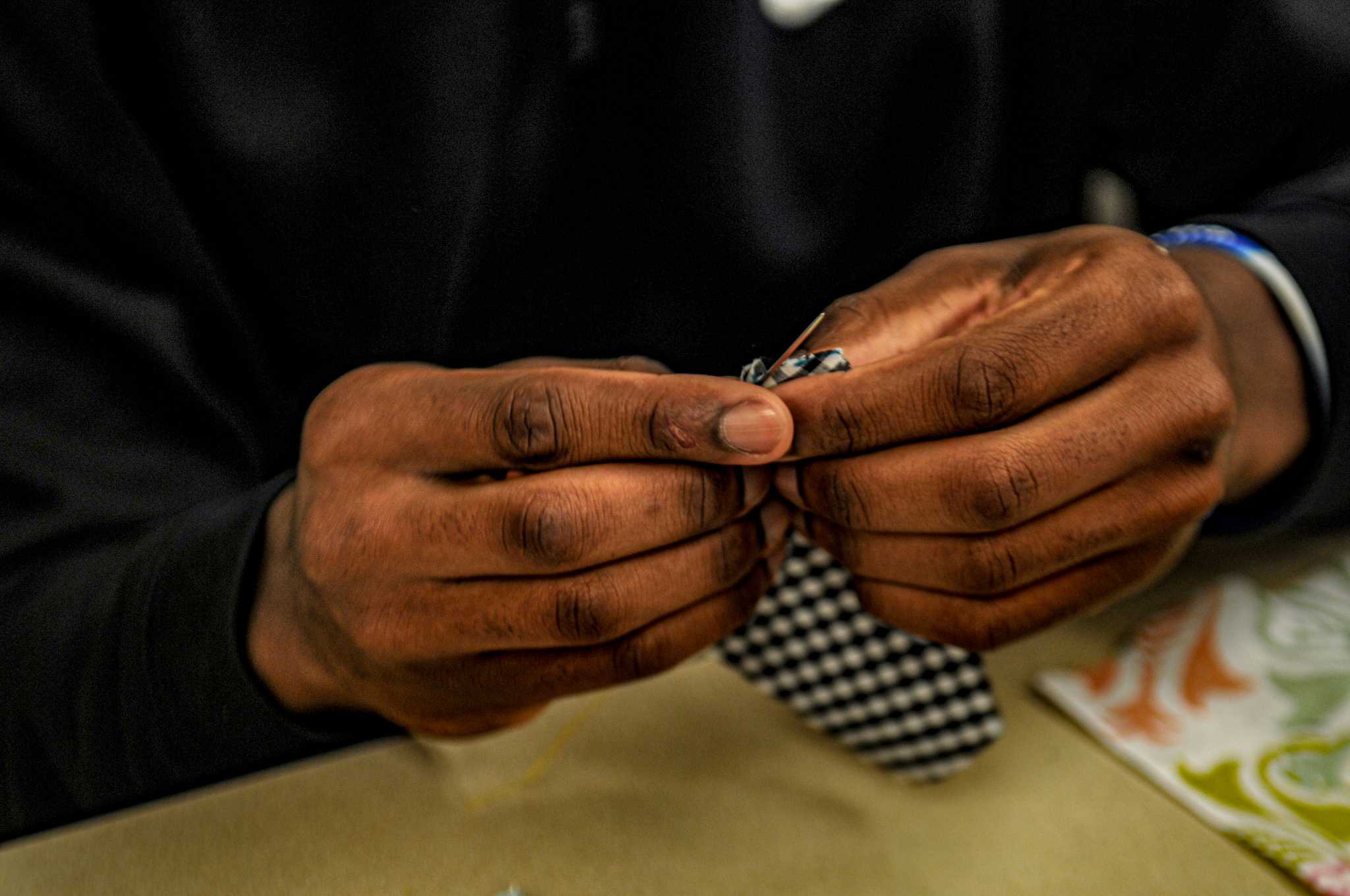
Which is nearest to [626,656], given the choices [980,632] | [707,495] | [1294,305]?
[707,495]

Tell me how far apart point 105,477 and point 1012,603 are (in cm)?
64

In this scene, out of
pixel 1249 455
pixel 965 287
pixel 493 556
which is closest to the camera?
pixel 493 556

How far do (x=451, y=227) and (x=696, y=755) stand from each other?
44cm

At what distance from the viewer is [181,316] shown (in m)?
0.71

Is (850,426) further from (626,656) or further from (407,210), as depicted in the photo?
(407,210)

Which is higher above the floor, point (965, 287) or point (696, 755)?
point (965, 287)

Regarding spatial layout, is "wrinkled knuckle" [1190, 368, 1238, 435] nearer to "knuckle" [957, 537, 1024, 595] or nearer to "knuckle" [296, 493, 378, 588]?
"knuckle" [957, 537, 1024, 595]

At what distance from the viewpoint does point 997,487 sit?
0.49 meters

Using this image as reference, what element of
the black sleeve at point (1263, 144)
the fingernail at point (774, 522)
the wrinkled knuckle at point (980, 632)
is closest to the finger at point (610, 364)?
the fingernail at point (774, 522)

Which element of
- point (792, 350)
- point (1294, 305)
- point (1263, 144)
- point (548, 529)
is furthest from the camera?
point (1263, 144)

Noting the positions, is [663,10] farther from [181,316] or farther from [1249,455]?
[1249,455]

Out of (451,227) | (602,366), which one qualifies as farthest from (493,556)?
(451,227)

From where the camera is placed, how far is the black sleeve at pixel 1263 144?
0.71 metres

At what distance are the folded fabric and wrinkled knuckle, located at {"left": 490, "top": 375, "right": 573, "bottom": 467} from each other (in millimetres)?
446
